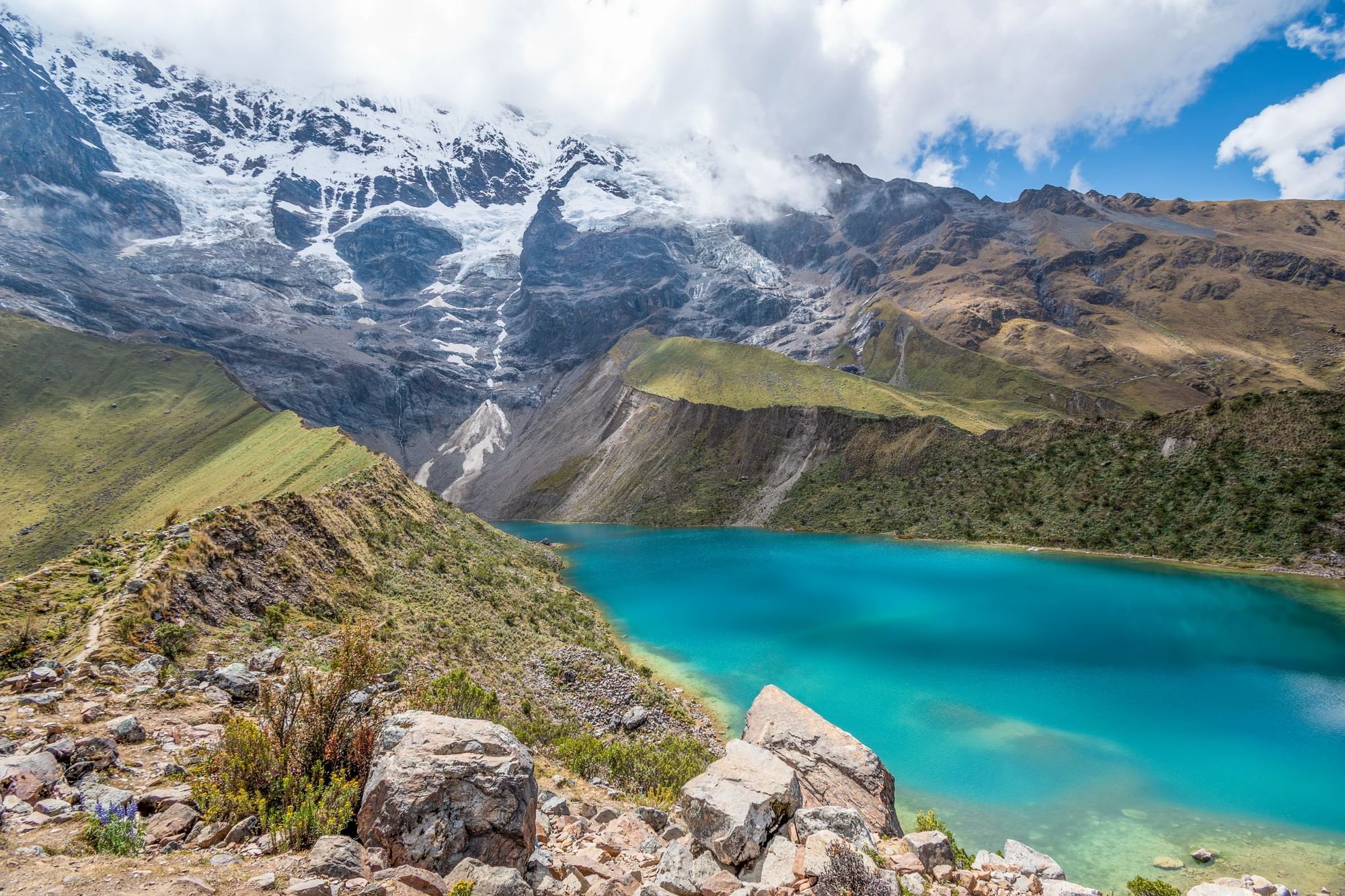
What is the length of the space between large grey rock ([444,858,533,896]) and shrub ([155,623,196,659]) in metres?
12.8

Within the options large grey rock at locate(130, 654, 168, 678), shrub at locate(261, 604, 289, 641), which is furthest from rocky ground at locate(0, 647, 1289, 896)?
shrub at locate(261, 604, 289, 641)

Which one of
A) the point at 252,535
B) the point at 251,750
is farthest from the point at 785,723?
the point at 252,535

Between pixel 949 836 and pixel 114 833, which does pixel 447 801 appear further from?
pixel 949 836

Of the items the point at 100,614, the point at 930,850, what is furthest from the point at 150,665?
the point at 930,850

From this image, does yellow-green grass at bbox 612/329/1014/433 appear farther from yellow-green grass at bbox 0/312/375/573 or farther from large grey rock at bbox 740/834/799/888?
large grey rock at bbox 740/834/799/888

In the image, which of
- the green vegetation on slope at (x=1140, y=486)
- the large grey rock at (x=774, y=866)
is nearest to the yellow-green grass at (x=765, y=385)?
the green vegetation on slope at (x=1140, y=486)

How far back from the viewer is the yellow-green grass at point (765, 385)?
394 feet

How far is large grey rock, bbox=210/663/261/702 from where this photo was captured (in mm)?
13875

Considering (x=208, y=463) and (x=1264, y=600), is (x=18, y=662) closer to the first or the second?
(x=1264, y=600)

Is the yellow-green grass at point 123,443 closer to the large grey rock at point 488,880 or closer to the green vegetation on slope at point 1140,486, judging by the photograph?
the large grey rock at point 488,880

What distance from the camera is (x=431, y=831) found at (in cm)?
754

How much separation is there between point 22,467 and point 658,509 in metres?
89.6

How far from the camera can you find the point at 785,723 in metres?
15.9

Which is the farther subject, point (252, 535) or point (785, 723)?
point (252, 535)
